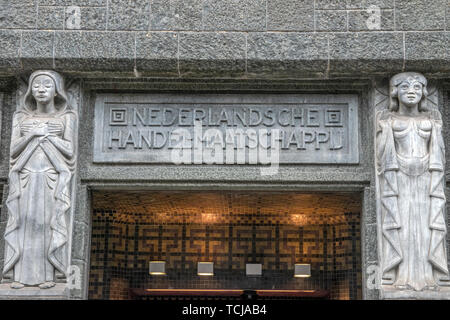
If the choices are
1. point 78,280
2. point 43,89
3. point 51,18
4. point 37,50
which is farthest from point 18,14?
point 78,280

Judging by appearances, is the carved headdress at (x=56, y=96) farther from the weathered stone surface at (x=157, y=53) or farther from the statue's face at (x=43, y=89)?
the weathered stone surface at (x=157, y=53)

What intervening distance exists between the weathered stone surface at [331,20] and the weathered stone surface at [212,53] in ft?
2.72

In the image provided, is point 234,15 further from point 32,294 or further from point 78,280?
point 32,294

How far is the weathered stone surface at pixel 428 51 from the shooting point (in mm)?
8016

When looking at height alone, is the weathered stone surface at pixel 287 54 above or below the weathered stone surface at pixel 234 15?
below

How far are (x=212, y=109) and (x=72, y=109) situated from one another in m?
1.48

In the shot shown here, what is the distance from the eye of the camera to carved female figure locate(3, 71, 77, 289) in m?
7.67

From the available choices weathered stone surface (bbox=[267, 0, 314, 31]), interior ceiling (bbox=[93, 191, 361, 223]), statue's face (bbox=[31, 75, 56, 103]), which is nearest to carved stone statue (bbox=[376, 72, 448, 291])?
interior ceiling (bbox=[93, 191, 361, 223])

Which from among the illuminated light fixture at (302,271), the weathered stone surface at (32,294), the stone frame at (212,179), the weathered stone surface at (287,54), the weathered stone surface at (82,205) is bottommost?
the weathered stone surface at (32,294)

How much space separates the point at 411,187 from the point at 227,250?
367cm

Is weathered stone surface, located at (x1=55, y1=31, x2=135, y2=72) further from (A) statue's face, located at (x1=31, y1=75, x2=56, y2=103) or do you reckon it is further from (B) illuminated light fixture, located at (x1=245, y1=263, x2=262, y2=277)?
(B) illuminated light fixture, located at (x1=245, y1=263, x2=262, y2=277)

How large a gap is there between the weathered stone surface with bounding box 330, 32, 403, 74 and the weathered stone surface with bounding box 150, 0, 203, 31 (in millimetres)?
1448

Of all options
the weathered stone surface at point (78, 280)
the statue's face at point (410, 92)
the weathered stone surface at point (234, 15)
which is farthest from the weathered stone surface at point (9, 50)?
the statue's face at point (410, 92)

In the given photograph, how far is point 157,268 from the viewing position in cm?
1066
